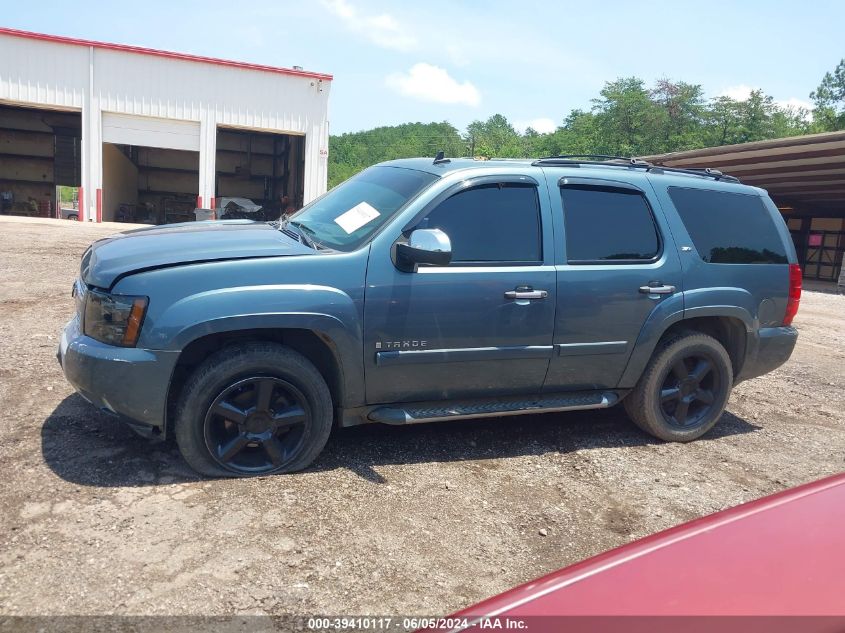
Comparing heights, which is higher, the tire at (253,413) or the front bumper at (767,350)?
the front bumper at (767,350)

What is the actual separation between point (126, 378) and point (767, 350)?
437cm

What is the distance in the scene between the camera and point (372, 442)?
14.3 ft

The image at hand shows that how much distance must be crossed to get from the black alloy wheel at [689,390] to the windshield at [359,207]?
7.40 ft

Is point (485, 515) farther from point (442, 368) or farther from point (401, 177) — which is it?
point (401, 177)

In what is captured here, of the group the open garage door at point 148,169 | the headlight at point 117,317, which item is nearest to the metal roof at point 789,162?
the headlight at point 117,317

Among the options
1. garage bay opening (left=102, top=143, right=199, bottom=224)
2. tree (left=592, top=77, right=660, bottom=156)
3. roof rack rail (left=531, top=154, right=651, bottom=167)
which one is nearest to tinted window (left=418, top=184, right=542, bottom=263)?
roof rack rail (left=531, top=154, right=651, bottom=167)

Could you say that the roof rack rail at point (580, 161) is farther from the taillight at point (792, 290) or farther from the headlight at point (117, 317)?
the headlight at point (117, 317)

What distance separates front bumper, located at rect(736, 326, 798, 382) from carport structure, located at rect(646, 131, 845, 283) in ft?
46.5

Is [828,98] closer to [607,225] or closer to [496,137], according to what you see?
[496,137]

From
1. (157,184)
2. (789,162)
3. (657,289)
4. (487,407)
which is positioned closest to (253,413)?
(487,407)

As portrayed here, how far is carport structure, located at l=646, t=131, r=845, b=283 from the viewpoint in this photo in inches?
715

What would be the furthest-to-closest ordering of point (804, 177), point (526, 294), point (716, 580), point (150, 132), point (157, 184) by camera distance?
1. point (157, 184)
2. point (150, 132)
3. point (804, 177)
4. point (526, 294)
5. point (716, 580)

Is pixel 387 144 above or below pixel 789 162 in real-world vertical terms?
above

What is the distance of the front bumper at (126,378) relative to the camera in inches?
133
